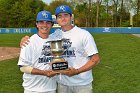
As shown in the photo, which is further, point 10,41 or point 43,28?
point 10,41

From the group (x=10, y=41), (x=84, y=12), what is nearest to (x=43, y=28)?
(x=10, y=41)

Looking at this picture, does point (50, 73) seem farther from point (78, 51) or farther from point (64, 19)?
point (64, 19)

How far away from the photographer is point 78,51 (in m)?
4.90

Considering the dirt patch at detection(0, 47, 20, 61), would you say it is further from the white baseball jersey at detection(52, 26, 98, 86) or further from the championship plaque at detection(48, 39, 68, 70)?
the championship plaque at detection(48, 39, 68, 70)

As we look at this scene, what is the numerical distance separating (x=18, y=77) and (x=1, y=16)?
7610 cm

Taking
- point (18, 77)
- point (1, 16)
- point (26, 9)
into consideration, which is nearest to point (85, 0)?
point (26, 9)

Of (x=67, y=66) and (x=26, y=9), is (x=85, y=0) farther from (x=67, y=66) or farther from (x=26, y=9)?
(x=67, y=66)

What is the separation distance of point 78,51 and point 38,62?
58 cm

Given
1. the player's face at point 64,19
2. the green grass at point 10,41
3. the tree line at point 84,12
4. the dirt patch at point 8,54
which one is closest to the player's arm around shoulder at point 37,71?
the player's face at point 64,19

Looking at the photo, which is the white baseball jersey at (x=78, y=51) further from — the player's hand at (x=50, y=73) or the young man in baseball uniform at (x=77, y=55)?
the player's hand at (x=50, y=73)

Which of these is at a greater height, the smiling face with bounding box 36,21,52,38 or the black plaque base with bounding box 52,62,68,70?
the smiling face with bounding box 36,21,52,38

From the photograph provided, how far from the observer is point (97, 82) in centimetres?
1090

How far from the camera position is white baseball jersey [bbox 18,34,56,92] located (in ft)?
15.4

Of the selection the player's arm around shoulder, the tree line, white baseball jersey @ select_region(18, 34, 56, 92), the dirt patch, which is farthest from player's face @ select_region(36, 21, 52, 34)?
the tree line
